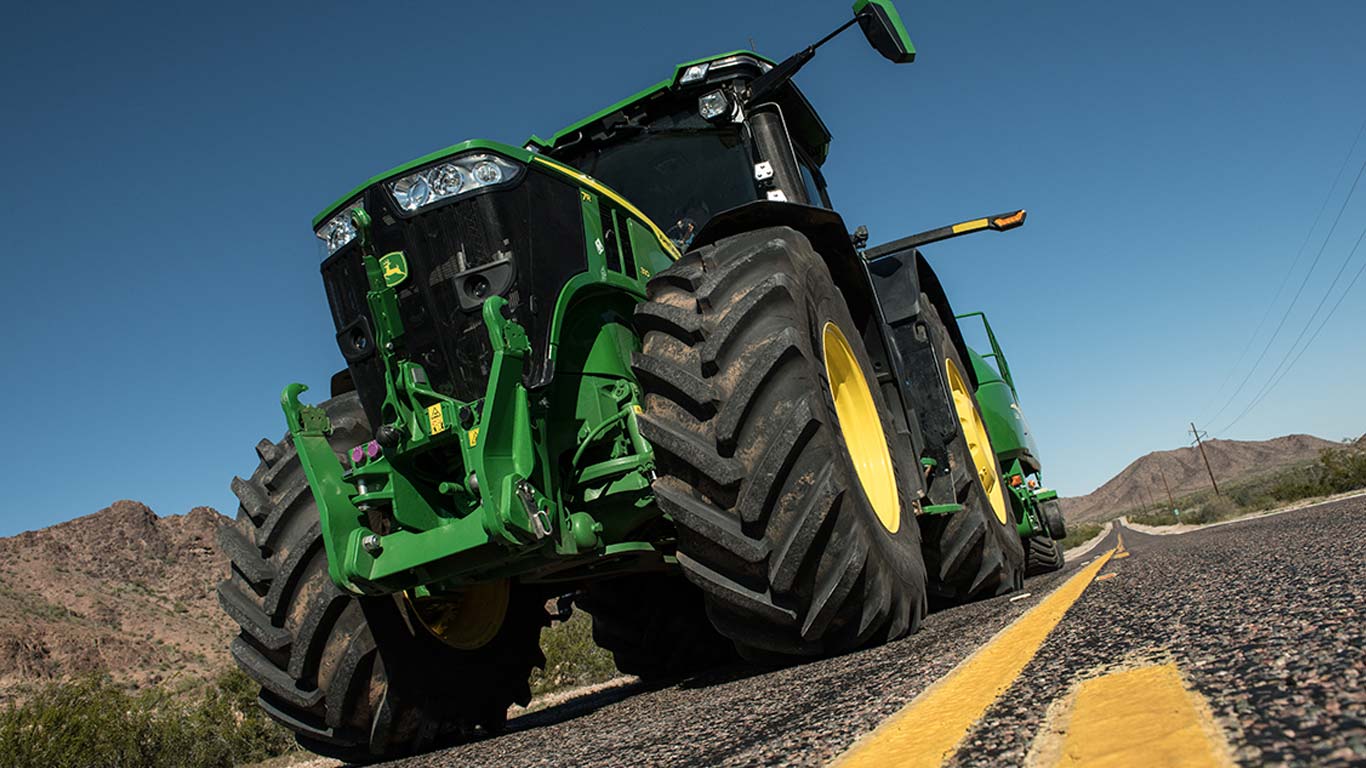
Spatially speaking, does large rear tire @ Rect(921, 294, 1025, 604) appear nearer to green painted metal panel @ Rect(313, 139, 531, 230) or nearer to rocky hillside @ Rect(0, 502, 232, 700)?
green painted metal panel @ Rect(313, 139, 531, 230)

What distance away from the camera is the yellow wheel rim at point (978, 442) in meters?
6.66

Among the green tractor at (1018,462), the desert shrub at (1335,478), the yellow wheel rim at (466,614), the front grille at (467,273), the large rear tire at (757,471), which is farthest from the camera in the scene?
the desert shrub at (1335,478)

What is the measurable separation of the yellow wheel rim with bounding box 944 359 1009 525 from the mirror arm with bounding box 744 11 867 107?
242 cm

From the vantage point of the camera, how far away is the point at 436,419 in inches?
142

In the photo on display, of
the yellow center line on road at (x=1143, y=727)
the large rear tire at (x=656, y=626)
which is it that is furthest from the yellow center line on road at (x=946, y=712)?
the large rear tire at (x=656, y=626)

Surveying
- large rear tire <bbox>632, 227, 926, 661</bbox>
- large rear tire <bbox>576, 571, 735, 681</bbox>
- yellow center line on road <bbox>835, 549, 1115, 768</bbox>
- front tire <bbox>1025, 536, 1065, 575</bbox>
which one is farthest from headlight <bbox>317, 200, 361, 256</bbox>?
front tire <bbox>1025, 536, 1065, 575</bbox>

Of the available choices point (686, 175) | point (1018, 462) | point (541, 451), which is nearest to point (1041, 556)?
point (1018, 462)

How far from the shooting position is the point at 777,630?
132 inches

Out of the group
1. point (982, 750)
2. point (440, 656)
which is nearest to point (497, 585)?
point (440, 656)

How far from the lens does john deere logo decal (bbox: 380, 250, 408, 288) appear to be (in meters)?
3.85

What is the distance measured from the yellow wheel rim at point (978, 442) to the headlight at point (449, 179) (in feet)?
12.3

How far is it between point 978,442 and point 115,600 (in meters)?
48.0

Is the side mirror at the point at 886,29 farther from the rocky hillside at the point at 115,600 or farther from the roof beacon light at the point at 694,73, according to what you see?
the rocky hillside at the point at 115,600

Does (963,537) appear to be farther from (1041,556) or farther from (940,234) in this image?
(1041,556)
